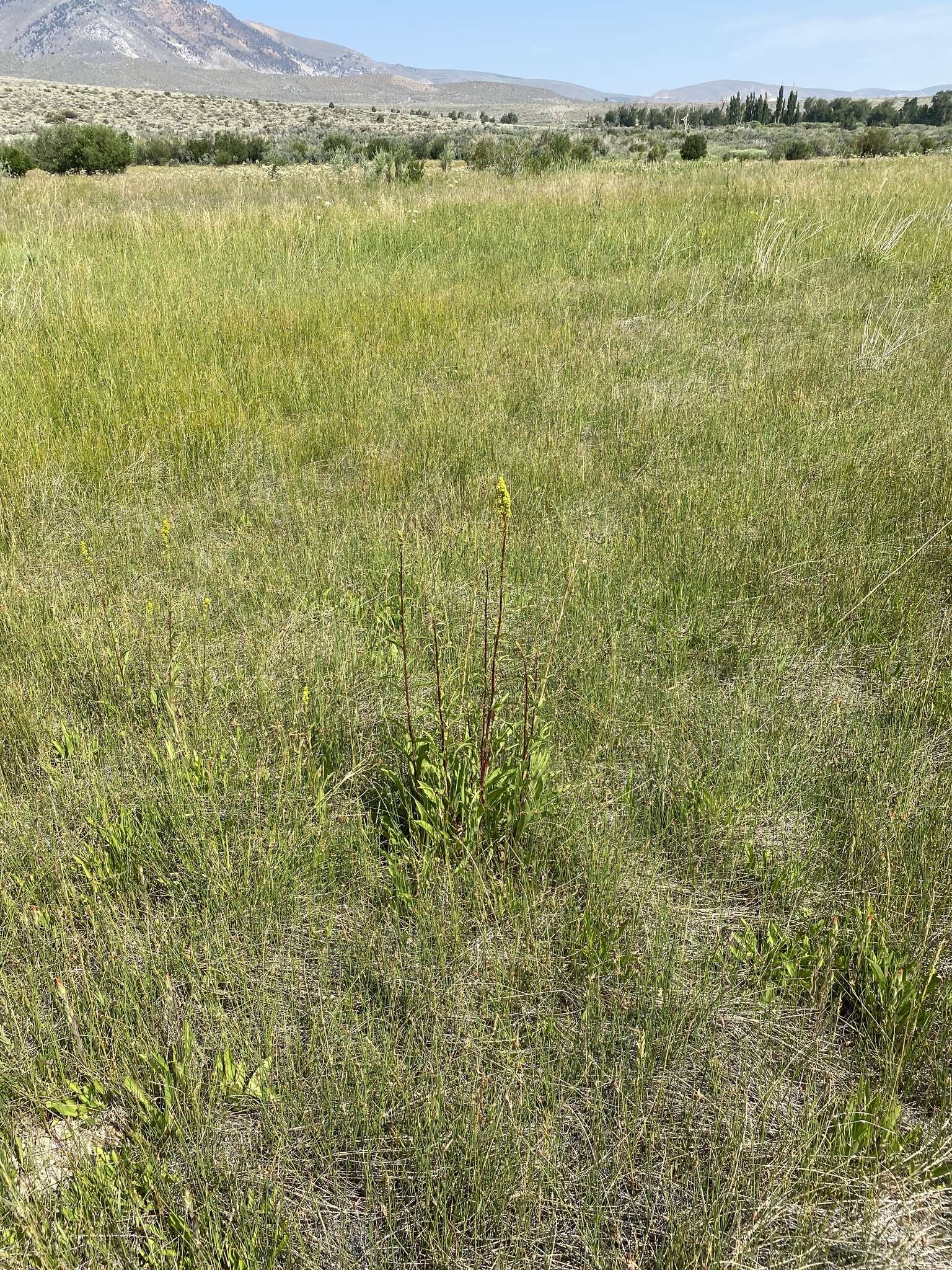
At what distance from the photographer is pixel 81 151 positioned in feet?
62.7

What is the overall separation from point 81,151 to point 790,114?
56107 millimetres

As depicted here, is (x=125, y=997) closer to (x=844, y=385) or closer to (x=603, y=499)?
(x=603, y=499)

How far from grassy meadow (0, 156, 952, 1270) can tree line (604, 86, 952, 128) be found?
5055cm

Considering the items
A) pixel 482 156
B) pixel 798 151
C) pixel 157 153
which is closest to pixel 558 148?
pixel 482 156

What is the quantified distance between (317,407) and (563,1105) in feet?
13.9

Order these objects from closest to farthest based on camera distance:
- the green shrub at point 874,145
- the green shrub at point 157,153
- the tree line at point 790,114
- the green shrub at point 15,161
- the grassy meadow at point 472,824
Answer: the grassy meadow at point 472,824, the green shrub at point 15,161, the green shrub at point 157,153, the green shrub at point 874,145, the tree line at point 790,114

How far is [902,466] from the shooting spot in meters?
3.74

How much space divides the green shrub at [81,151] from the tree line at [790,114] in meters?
35.9

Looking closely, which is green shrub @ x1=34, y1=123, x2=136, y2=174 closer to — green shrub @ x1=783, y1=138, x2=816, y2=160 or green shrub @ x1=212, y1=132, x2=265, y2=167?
green shrub @ x1=212, y1=132, x2=265, y2=167

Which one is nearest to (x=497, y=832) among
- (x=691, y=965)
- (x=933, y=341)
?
(x=691, y=965)

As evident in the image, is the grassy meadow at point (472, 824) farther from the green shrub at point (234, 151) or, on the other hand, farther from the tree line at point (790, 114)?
the tree line at point (790, 114)

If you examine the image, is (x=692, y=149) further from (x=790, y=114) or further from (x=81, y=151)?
(x=790, y=114)

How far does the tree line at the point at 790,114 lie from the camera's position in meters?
50.6

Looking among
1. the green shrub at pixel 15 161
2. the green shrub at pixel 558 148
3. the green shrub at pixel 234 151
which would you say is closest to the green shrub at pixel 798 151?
the green shrub at pixel 558 148
